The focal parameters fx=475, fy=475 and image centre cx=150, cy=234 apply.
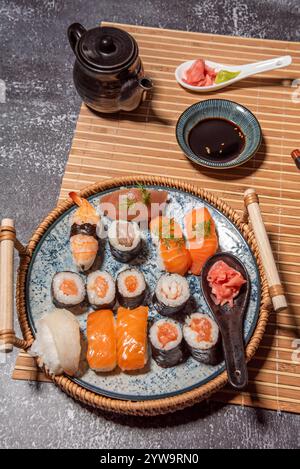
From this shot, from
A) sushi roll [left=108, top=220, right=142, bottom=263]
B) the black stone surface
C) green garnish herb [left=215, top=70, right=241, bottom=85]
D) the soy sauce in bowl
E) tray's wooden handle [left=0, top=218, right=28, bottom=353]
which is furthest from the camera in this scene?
green garnish herb [left=215, top=70, right=241, bottom=85]

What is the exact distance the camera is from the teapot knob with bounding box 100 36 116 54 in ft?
6.21

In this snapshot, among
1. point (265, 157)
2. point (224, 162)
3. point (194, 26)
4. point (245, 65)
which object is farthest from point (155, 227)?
point (194, 26)

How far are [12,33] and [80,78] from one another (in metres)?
0.78

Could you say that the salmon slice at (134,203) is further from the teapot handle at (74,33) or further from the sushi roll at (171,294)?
the teapot handle at (74,33)

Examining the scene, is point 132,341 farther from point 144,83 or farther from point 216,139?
point 144,83

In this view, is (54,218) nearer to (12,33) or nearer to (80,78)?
(80,78)

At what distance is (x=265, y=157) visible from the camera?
208cm

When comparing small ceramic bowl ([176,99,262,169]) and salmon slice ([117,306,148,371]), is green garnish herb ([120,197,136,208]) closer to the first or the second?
small ceramic bowl ([176,99,262,169])

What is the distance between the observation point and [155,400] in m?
1.48

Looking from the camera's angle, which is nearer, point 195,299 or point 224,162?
point 195,299

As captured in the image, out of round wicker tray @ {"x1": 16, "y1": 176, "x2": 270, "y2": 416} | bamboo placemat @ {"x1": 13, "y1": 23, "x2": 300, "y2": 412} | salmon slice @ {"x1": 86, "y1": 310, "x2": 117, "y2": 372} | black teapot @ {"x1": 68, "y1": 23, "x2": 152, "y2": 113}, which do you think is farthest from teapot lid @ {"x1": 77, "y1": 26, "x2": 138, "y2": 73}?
salmon slice @ {"x1": 86, "y1": 310, "x2": 117, "y2": 372}

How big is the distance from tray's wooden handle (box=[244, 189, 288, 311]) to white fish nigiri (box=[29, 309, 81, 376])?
636mm

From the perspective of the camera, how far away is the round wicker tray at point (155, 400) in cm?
147

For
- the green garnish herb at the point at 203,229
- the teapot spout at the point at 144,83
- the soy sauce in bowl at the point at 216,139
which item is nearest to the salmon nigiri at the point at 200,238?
the green garnish herb at the point at 203,229
